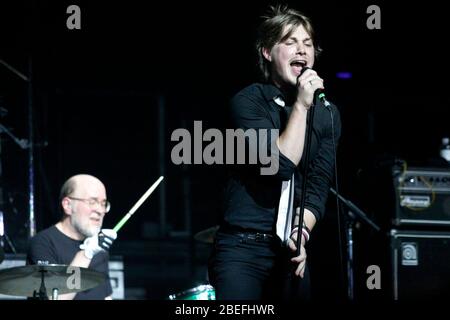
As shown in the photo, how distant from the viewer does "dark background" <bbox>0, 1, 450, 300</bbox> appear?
7664mm

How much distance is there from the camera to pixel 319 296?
279 inches

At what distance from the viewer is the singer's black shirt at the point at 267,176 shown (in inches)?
140

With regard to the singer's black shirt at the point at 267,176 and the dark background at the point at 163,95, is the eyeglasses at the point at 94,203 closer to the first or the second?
the dark background at the point at 163,95

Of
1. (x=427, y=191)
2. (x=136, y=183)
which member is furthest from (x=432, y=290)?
(x=136, y=183)

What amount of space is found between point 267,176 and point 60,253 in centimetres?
265

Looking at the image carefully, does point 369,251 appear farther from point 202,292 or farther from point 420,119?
point 420,119

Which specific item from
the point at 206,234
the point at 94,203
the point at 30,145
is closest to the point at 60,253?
the point at 94,203

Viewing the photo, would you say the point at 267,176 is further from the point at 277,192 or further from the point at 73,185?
the point at 73,185

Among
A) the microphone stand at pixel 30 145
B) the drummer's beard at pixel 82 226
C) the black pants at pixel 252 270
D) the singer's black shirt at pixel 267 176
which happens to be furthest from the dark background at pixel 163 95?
the black pants at pixel 252 270

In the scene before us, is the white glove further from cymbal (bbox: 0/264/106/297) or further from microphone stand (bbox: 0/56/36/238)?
microphone stand (bbox: 0/56/36/238)

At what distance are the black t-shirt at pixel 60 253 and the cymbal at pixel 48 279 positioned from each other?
0.31m

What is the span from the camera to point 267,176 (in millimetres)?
3588
